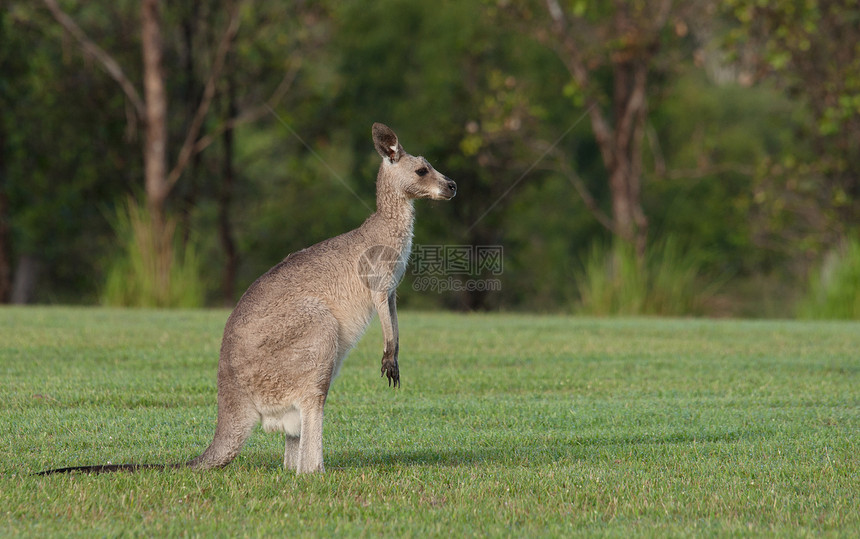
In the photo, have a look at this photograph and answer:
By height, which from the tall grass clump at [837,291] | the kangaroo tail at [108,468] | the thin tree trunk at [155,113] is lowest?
the kangaroo tail at [108,468]

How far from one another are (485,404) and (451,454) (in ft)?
5.58

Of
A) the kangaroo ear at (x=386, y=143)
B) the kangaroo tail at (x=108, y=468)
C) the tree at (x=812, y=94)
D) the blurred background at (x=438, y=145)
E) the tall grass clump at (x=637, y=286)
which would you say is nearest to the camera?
the kangaroo tail at (x=108, y=468)

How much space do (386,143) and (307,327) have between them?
1.26 meters

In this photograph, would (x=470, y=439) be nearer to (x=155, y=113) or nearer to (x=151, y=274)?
(x=151, y=274)

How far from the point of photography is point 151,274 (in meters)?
16.1

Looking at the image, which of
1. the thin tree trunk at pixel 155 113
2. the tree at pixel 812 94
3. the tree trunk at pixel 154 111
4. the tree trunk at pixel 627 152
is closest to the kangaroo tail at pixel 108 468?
the thin tree trunk at pixel 155 113

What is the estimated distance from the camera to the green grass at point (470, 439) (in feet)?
15.9

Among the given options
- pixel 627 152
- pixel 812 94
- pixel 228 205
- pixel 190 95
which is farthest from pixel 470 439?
pixel 190 95

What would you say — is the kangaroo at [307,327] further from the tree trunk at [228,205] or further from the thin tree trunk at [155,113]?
the tree trunk at [228,205]

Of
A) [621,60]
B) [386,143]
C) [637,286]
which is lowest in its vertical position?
[637,286]

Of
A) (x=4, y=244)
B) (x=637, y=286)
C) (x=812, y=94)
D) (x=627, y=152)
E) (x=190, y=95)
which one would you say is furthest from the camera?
(x=190, y=95)

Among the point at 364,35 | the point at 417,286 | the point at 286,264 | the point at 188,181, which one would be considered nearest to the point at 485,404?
the point at 286,264

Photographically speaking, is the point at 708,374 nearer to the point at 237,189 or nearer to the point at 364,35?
the point at 237,189

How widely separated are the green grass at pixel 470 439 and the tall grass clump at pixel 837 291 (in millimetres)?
4522
